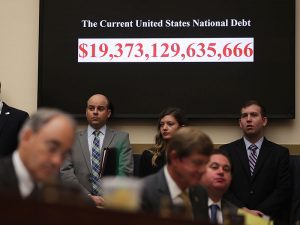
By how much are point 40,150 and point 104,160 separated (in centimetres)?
308

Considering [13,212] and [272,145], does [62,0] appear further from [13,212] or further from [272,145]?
[13,212]

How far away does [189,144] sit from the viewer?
3.14 meters

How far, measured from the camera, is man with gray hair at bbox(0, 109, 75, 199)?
2.52 metres

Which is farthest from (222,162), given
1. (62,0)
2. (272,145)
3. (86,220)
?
(62,0)

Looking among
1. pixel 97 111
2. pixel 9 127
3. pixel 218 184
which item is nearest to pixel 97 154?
pixel 97 111

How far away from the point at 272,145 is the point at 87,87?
1901mm

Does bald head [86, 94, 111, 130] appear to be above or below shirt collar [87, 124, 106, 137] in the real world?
above

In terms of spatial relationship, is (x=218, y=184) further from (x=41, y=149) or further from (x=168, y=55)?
(x=168, y=55)

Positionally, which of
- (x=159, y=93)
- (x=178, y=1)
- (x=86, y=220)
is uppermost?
(x=178, y=1)

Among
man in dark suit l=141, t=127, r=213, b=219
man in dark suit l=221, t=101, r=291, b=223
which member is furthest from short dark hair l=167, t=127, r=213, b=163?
man in dark suit l=221, t=101, r=291, b=223

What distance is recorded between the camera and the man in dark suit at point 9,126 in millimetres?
6043

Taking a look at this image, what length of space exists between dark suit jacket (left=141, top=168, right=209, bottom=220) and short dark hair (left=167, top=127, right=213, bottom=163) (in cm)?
15

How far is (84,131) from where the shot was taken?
5.90m

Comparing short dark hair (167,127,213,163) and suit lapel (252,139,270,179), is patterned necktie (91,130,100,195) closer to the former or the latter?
suit lapel (252,139,270,179)
